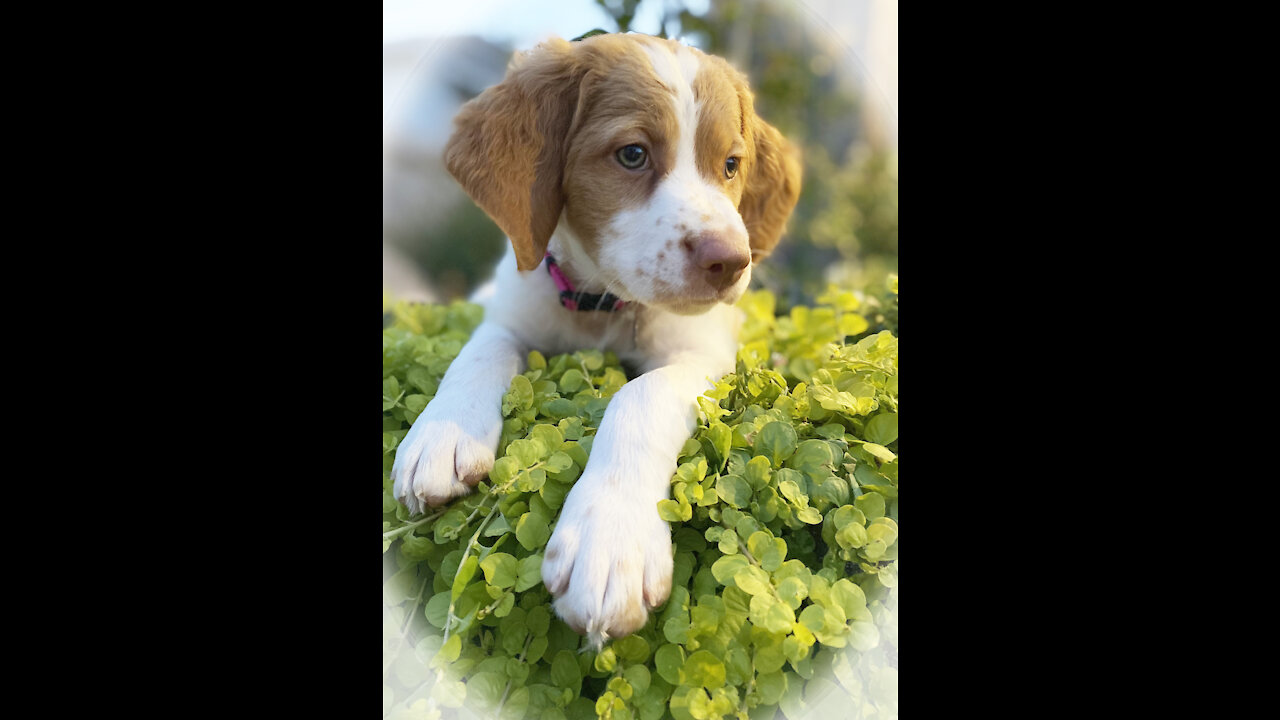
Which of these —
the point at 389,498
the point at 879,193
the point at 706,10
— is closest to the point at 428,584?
the point at 389,498

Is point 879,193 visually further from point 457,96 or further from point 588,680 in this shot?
point 588,680

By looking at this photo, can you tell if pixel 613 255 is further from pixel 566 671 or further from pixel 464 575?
pixel 566 671

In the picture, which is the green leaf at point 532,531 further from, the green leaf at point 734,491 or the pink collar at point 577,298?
the pink collar at point 577,298

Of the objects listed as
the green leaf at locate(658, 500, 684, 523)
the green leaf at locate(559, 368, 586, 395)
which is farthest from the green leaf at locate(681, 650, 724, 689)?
the green leaf at locate(559, 368, 586, 395)

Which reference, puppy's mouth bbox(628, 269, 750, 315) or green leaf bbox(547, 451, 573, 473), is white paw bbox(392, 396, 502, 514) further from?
puppy's mouth bbox(628, 269, 750, 315)

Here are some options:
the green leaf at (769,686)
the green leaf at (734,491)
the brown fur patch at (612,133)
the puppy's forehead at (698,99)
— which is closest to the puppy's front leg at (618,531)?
the green leaf at (734,491)

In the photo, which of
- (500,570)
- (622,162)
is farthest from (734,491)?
(622,162)

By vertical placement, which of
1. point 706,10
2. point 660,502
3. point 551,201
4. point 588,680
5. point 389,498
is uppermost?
point 706,10
